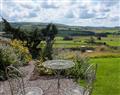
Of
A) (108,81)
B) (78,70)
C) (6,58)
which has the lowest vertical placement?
(108,81)

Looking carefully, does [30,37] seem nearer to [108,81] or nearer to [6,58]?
[6,58]

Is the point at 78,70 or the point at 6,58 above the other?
the point at 6,58

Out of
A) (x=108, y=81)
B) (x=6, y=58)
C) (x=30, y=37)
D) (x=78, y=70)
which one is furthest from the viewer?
(x=30, y=37)

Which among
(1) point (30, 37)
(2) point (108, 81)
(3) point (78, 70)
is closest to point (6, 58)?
(3) point (78, 70)

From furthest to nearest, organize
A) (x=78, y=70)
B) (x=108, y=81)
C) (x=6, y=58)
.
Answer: (x=6, y=58) < (x=78, y=70) < (x=108, y=81)

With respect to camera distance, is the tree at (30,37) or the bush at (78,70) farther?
the tree at (30,37)

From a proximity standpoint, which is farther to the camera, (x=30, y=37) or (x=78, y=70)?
(x=30, y=37)

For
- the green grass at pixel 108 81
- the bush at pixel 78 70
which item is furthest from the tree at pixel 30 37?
the bush at pixel 78 70

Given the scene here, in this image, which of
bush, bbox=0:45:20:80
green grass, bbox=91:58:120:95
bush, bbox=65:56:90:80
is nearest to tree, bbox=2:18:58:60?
green grass, bbox=91:58:120:95

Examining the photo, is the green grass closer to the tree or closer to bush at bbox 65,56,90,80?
bush at bbox 65,56,90,80

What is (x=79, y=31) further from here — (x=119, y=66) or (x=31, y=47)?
(x=119, y=66)

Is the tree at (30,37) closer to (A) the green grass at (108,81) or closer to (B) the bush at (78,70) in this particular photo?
(A) the green grass at (108,81)

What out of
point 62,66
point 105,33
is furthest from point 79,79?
point 105,33

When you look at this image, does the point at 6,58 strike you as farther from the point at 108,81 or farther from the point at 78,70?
the point at 108,81
